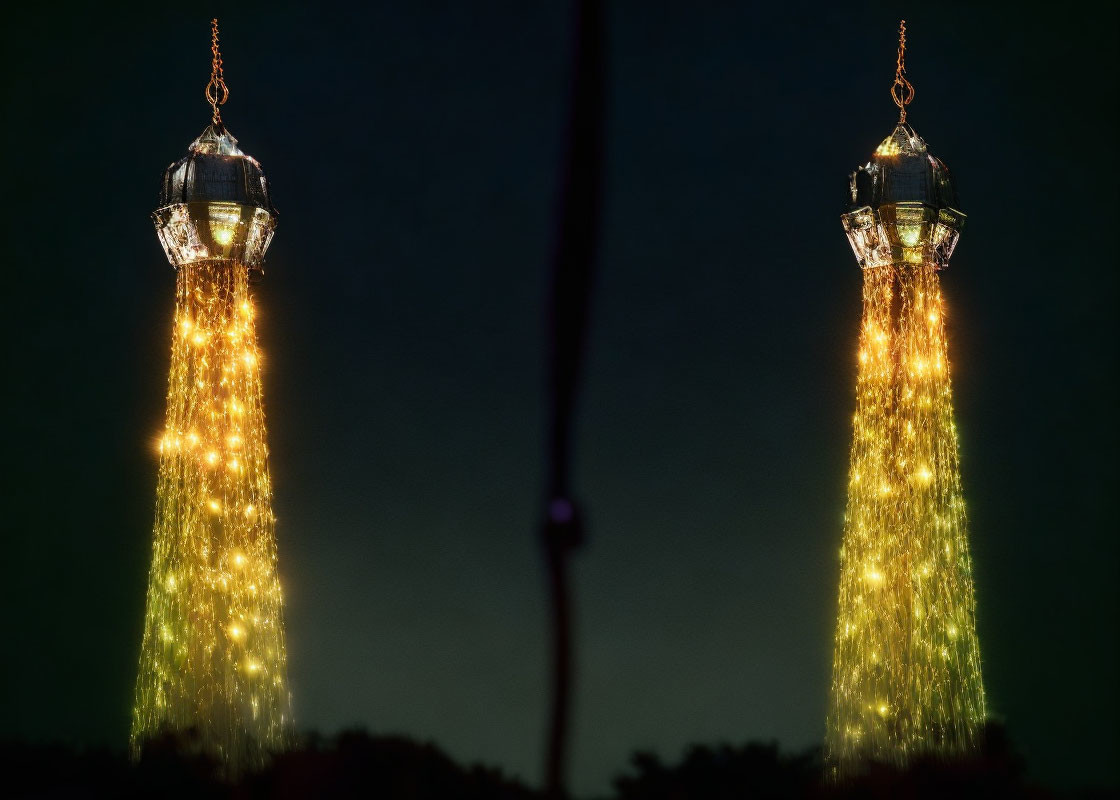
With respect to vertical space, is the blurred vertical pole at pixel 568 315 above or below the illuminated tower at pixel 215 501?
below

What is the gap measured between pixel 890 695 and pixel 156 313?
12.6 feet

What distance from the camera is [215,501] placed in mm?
5125

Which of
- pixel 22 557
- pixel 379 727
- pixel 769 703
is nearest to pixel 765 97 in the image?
pixel 769 703

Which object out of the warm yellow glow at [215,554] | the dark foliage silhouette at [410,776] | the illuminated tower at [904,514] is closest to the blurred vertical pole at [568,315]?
the dark foliage silhouette at [410,776]

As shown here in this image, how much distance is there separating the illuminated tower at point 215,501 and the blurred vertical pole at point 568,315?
479 centimetres

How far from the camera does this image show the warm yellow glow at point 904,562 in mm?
5211

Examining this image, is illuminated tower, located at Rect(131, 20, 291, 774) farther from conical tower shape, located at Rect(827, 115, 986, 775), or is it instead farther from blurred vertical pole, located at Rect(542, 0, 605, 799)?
blurred vertical pole, located at Rect(542, 0, 605, 799)

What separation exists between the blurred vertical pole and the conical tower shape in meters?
4.97

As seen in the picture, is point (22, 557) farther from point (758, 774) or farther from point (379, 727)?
point (758, 774)

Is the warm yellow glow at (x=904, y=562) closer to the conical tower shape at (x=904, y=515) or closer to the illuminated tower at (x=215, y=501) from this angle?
the conical tower shape at (x=904, y=515)

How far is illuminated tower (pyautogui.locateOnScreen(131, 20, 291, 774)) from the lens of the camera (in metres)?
5.04

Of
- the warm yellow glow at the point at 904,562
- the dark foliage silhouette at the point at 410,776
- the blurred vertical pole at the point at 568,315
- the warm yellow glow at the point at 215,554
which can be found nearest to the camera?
the blurred vertical pole at the point at 568,315

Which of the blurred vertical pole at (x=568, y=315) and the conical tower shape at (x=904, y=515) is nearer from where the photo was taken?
the blurred vertical pole at (x=568, y=315)

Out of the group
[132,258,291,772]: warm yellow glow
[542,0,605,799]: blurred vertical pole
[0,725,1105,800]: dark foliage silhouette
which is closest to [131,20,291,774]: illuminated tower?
[132,258,291,772]: warm yellow glow
